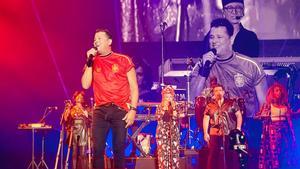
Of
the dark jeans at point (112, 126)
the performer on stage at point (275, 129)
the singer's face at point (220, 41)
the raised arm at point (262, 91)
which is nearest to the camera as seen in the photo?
the dark jeans at point (112, 126)

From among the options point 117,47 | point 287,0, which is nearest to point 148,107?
point 117,47

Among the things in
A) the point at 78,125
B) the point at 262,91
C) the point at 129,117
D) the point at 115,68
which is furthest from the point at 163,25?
the point at 129,117

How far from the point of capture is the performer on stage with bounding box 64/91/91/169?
393 inches

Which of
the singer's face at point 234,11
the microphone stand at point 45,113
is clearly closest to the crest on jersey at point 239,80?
the singer's face at point 234,11

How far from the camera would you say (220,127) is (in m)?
8.42

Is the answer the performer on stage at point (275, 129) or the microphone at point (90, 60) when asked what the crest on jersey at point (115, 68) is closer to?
the microphone at point (90, 60)

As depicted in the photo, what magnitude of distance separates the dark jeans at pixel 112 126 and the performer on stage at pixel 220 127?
9.93 feet

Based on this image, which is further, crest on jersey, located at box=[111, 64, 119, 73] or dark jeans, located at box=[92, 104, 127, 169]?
crest on jersey, located at box=[111, 64, 119, 73]

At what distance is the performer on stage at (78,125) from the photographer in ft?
32.8

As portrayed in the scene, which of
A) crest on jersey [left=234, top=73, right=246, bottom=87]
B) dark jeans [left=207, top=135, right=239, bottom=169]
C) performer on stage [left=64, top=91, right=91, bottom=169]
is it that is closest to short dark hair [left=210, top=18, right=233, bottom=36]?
crest on jersey [left=234, top=73, right=246, bottom=87]

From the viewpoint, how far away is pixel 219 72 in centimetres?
1162

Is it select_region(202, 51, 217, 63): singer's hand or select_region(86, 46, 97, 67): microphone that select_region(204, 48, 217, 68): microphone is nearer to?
select_region(202, 51, 217, 63): singer's hand

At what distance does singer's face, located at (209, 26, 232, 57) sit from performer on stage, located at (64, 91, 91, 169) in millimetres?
3592

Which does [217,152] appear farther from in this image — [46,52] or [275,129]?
[46,52]
